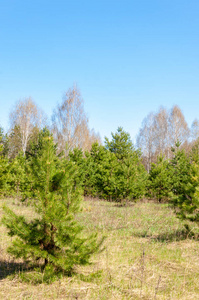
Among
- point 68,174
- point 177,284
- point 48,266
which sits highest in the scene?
point 68,174

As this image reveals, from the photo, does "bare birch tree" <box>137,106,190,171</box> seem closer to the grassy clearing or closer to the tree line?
the tree line

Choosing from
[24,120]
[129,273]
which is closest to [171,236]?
[129,273]

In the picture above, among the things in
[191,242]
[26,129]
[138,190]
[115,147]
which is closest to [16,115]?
[26,129]

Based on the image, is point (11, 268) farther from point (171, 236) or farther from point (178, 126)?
point (178, 126)

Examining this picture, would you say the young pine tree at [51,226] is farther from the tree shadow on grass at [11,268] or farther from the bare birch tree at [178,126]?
the bare birch tree at [178,126]

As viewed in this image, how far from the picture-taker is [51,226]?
362 centimetres

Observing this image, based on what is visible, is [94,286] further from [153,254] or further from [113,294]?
[153,254]

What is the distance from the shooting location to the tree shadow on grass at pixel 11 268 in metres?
3.97

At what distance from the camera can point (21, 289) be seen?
3.33 meters

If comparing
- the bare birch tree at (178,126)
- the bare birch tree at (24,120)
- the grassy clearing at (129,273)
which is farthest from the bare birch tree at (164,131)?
the grassy clearing at (129,273)

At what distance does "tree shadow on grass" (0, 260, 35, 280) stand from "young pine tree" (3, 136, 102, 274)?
698 millimetres

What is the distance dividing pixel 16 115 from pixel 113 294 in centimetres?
2907

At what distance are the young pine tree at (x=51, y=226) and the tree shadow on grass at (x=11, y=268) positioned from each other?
698 mm

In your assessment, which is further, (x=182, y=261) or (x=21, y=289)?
(x=182, y=261)
